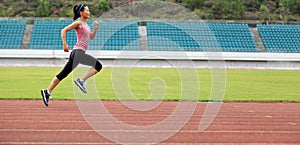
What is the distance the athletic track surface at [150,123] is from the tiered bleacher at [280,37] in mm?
27871

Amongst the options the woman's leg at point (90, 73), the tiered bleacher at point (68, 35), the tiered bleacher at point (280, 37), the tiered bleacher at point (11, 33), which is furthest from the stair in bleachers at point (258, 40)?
the woman's leg at point (90, 73)

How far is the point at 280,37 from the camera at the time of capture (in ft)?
130

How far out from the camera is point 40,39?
37.6 meters

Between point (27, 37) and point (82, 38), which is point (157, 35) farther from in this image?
point (82, 38)

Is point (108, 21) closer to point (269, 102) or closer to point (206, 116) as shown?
point (269, 102)

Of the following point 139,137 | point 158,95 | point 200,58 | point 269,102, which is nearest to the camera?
point 139,137

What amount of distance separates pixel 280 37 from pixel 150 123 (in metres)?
33.3

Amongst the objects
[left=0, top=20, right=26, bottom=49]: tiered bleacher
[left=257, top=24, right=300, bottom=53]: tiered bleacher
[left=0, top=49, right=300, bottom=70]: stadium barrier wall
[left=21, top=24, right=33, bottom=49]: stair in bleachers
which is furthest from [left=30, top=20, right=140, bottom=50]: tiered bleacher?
[left=257, top=24, right=300, bottom=53]: tiered bleacher

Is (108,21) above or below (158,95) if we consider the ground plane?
below

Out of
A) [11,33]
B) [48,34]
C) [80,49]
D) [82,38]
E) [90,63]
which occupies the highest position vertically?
[82,38]

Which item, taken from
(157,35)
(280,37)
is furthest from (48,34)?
(280,37)

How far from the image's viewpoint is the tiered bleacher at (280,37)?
38062mm

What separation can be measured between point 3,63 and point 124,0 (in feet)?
66.0

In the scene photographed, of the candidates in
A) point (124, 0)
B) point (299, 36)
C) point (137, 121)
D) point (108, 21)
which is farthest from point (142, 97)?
point (124, 0)
